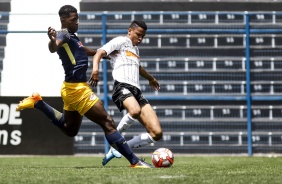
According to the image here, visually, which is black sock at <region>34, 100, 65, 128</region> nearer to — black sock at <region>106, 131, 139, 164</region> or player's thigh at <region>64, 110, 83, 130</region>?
player's thigh at <region>64, 110, 83, 130</region>

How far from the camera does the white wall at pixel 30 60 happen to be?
14.3 m

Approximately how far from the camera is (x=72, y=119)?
31.6ft

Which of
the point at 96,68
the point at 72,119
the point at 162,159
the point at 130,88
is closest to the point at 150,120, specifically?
the point at 130,88

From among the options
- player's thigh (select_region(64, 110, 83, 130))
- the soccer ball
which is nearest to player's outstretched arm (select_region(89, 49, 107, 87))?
player's thigh (select_region(64, 110, 83, 130))

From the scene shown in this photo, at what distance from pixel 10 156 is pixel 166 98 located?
119 inches

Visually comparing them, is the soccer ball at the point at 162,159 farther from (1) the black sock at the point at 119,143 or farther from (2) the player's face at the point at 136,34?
(2) the player's face at the point at 136,34

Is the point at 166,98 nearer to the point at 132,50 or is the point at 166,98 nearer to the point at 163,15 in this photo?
the point at 163,15

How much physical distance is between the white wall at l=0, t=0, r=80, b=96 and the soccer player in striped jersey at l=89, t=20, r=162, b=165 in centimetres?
413

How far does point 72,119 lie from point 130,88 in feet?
2.78

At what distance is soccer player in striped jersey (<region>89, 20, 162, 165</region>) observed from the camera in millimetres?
9773

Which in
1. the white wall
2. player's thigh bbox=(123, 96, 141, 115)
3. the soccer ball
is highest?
the white wall

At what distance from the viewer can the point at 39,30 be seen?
14.6 metres

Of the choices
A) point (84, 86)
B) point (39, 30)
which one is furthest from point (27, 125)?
point (84, 86)

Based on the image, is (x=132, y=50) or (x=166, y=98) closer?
(x=132, y=50)
